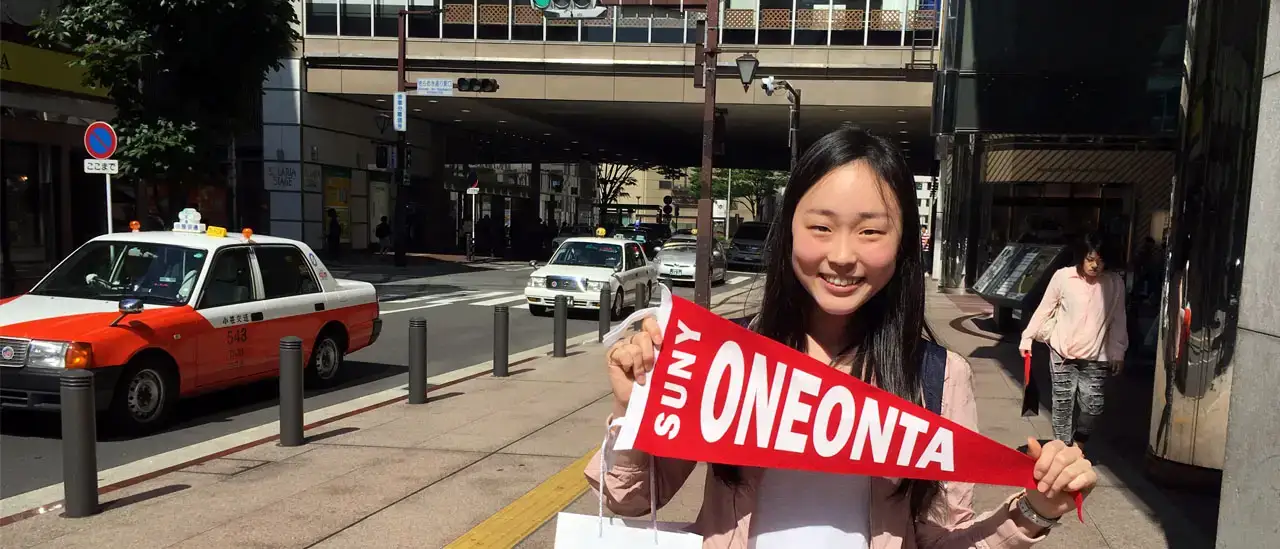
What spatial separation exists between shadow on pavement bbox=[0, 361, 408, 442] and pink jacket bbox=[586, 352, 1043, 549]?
255 inches

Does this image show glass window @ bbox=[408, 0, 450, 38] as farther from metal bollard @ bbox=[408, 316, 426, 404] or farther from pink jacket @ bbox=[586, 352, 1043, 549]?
pink jacket @ bbox=[586, 352, 1043, 549]

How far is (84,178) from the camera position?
20109 mm

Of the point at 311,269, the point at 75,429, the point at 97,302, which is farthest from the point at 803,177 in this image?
the point at 311,269

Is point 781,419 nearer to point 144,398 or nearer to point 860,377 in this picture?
point 860,377

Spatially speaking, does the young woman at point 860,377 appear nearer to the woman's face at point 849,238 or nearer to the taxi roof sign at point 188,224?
the woman's face at point 849,238

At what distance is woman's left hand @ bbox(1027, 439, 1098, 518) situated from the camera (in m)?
1.66

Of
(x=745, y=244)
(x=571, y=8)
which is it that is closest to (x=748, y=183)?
(x=745, y=244)

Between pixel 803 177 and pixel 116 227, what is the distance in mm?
22689

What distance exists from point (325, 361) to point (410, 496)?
4.56 metres

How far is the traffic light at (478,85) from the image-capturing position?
946 inches

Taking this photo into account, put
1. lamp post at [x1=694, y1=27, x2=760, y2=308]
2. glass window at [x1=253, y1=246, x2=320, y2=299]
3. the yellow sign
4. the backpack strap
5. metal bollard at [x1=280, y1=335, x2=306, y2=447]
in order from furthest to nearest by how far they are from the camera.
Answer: the yellow sign, lamp post at [x1=694, y1=27, x2=760, y2=308], glass window at [x1=253, y1=246, x2=320, y2=299], metal bollard at [x1=280, y1=335, x2=306, y2=447], the backpack strap

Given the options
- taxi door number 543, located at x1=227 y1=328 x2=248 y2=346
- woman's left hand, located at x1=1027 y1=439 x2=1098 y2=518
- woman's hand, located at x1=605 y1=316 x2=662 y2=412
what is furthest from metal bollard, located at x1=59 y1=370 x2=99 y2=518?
woman's left hand, located at x1=1027 y1=439 x2=1098 y2=518

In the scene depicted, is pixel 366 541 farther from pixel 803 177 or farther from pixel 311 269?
pixel 311 269

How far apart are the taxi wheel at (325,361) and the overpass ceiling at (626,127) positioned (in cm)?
1881
